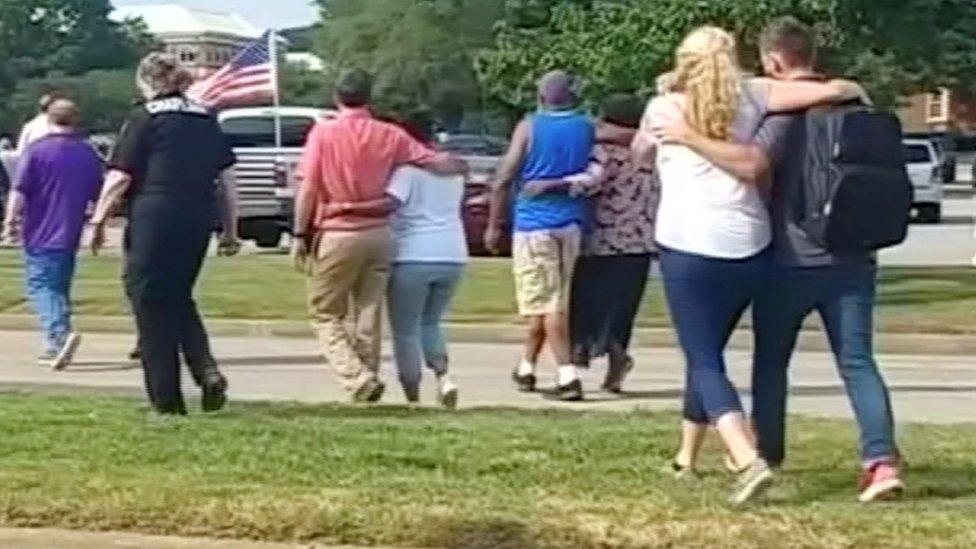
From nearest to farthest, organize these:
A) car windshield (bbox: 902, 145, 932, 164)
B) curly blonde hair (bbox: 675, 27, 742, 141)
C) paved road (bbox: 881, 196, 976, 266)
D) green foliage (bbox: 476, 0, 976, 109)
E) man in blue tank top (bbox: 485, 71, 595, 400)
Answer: curly blonde hair (bbox: 675, 27, 742, 141), man in blue tank top (bbox: 485, 71, 595, 400), green foliage (bbox: 476, 0, 976, 109), paved road (bbox: 881, 196, 976, 266), car windshield (bbox: 902, 145, 932, 164)

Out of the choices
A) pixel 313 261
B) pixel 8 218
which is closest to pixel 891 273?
pixel 8 218

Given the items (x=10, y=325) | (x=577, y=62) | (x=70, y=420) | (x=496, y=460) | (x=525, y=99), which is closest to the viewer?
(x=496, y=460)

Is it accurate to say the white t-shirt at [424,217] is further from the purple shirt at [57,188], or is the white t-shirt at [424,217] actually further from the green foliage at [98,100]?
→ the green foliage at [98,100]

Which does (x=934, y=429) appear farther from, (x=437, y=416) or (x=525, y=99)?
(x=525, y=99)

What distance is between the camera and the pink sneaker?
8.38 metres

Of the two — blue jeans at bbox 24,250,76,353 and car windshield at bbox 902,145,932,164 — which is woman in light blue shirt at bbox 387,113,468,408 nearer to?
blue jeans at bbox 24,250,76,353

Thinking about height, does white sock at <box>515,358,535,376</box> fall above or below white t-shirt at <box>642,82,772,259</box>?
below

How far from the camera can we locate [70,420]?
1063 centimetres

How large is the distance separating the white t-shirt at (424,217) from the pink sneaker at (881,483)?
4.10 metres

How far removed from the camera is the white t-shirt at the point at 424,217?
39.5ft

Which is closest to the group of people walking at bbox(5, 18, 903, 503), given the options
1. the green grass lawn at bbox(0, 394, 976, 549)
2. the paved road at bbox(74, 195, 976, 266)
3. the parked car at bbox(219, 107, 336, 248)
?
the green grass lawn at bbox(0, 394, 976, 549)

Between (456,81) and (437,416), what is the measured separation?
74838 mm

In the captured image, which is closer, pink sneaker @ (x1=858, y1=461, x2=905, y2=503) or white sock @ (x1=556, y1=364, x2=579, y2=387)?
pink sneaker @ (x1=858, y1=461, x2=905, y2=503)

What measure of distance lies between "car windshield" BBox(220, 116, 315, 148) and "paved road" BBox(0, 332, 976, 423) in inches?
546
